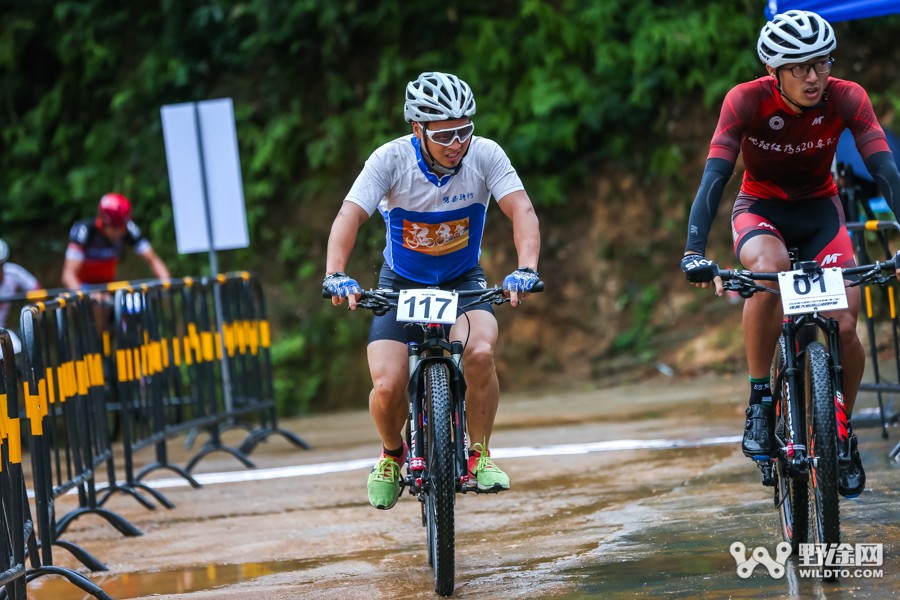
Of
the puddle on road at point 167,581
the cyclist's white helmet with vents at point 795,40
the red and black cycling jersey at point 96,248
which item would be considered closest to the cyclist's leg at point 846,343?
the cyclist's white helmet with vents at point 795,40

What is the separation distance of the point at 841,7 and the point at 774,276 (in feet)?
13.6

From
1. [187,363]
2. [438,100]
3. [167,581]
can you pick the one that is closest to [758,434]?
[438,100]

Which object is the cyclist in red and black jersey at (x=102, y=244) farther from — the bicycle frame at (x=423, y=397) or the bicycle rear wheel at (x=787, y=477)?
the bicycle rear wheel at (x=787, y=477)

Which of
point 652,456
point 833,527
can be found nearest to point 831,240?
point 833,527

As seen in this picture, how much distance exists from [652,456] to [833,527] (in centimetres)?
→ 427

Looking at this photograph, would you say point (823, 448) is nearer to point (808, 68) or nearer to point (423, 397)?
point (808, 68)

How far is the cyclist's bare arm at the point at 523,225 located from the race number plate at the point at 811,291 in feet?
4.65

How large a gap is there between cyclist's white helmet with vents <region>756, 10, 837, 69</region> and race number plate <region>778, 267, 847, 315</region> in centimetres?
99

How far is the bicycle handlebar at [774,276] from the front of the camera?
5227 mm

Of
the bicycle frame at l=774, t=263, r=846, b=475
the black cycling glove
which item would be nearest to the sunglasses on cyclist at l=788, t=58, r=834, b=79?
the black cycling glove

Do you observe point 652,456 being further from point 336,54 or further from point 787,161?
point 336,54

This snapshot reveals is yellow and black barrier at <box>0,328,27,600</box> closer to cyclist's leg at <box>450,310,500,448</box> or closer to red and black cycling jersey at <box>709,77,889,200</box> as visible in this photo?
cyclist's leg at <box>450,310,500,448</box>

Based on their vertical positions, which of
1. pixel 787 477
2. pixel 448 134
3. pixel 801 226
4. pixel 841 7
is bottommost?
pixel 787 477

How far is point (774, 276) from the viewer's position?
5301 millimetres
